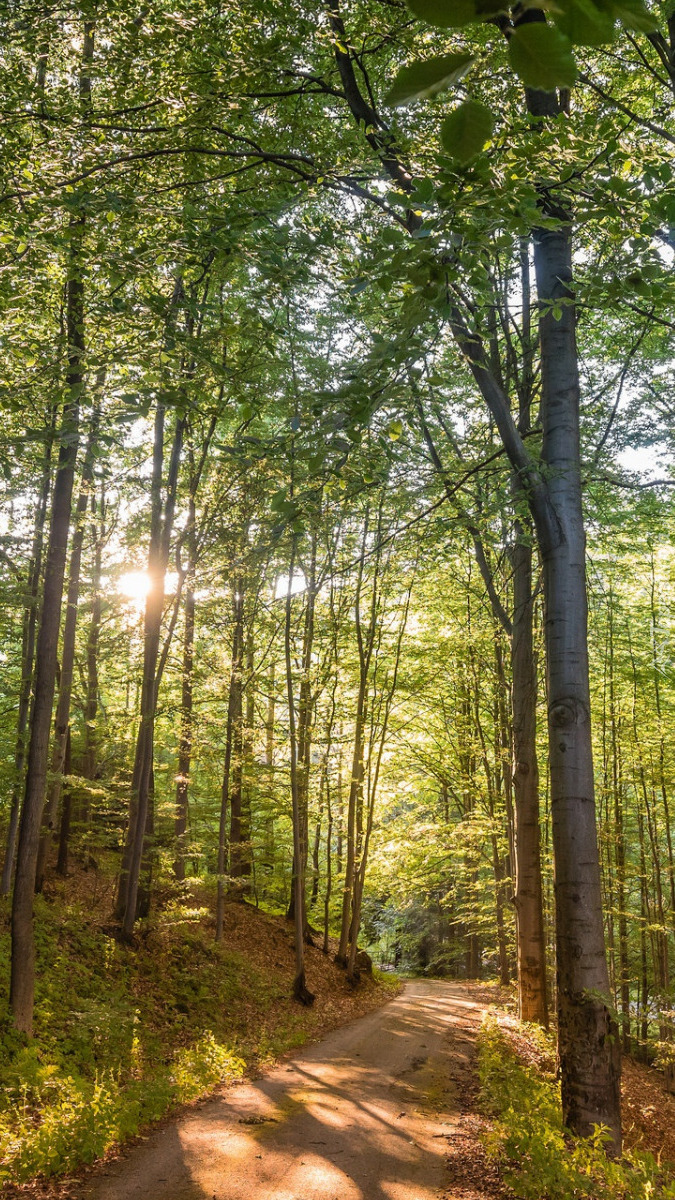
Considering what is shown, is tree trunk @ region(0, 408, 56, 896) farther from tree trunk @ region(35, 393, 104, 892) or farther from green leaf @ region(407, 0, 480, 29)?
green leaf @ region(407, 0, 480, 29)

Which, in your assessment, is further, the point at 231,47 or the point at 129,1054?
the point at 129,1054

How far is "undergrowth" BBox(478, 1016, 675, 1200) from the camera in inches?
147

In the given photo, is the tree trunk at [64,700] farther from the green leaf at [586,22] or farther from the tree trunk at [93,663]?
the green leaf at [586,22]

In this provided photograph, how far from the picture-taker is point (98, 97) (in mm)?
6680

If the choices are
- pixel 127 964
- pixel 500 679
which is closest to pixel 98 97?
pixel 500 679

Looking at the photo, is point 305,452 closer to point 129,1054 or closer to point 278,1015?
point 129,1054

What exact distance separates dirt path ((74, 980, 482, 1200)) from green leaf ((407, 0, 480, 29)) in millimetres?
6100

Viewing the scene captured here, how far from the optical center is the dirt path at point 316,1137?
16.0 feet

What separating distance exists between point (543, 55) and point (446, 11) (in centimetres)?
15

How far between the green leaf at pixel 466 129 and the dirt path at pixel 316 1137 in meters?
5.98

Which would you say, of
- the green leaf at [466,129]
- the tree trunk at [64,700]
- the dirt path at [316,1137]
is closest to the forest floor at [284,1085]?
the dirt path at [316,1137]

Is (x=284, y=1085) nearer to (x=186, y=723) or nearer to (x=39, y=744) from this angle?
(x=39, y=744)

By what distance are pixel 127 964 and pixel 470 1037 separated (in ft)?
18.6

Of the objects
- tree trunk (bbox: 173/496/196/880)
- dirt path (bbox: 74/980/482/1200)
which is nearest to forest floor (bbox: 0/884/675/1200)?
dirt path (bbox: 74/980/482/1200)
